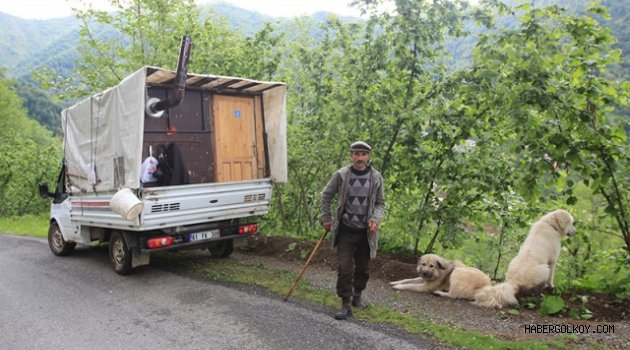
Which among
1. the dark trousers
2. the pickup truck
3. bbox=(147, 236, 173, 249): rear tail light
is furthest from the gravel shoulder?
bbox=(147, 236, 173, 249): rear tail light

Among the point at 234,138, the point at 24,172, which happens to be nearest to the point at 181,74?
the point at 234,138

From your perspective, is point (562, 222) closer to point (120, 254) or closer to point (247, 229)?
point (247, 229)

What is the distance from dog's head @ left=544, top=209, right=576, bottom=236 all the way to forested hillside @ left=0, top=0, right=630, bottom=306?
328 millimetres

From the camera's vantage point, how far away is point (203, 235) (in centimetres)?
739

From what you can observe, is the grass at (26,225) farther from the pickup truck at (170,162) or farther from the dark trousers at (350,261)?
the dark trousers at (350,261)

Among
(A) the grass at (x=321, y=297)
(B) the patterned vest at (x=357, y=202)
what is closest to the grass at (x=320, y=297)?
(A) the grass at (x=321, y=297)

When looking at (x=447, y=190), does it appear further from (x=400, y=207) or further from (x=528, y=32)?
(x=528, y=32)

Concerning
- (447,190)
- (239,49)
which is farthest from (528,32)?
(239,49)

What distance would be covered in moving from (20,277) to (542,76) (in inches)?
344

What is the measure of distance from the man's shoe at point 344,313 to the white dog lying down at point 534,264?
1676mm

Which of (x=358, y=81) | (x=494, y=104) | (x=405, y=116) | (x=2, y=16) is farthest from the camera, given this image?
(x=2, y=16)

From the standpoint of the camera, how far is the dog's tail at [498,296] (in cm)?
543

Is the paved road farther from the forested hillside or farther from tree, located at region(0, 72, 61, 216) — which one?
tree, located at region(0, 72, 61, 216)

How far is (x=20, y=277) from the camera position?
7875 millimetres
